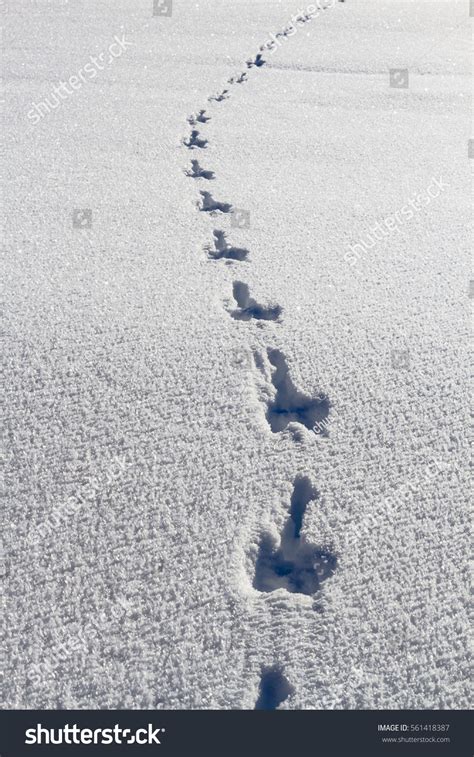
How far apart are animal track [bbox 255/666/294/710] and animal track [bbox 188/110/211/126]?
3.22 meters

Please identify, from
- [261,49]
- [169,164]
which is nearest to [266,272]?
[169,164]

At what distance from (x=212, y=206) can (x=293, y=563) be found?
6.08ft

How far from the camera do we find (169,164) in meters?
3.36

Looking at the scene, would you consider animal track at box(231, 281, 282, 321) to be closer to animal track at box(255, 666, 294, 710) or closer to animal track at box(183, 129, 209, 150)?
animal track at box(255, 666, 294, 710)

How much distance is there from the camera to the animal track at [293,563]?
1588 mm

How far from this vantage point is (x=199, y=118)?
3914 millimetres

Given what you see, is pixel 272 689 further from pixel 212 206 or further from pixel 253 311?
pixel 212 206

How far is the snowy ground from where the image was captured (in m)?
1.44

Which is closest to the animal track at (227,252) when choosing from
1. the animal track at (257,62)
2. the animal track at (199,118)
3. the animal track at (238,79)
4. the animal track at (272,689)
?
the animal track at (199,118)

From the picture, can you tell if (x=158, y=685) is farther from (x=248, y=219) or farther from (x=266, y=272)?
(x=248, y=219)

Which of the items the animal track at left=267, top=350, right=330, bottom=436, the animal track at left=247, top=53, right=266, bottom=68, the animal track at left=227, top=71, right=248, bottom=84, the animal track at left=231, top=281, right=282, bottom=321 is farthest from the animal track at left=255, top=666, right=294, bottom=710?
the animal track at left=247, top=53, right=266, bottom=68

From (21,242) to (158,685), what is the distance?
1890mm

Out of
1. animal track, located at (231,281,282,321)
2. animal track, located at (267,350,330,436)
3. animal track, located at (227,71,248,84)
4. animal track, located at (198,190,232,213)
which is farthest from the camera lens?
animal track, located at (227,71,248,84)

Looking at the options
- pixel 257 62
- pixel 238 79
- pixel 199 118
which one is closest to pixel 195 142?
pixel 199 118
